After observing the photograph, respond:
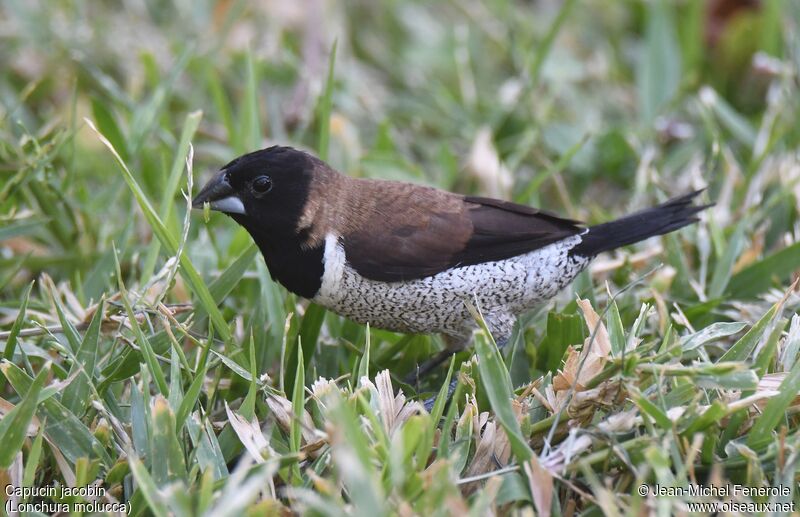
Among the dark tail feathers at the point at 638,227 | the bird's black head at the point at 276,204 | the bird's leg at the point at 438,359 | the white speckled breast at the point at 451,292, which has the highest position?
the bird's black head at the point at 276,204

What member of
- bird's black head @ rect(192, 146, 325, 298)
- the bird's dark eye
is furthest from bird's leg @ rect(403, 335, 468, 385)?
the bird's dark eye

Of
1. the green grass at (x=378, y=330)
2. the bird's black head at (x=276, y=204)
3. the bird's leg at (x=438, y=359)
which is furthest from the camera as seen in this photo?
the bird's leg at (x=438, y=359)

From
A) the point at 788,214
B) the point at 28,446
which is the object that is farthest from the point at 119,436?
the point at 788,214

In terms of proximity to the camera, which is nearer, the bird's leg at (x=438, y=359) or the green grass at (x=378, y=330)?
the green grass at (x=378, y=330)

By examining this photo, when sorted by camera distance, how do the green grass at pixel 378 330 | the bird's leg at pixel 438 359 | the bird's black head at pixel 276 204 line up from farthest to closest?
the bird's leg at pixel 438 359 → the bird's black head at pixel 276 204 → the green grass at pixel 378 330

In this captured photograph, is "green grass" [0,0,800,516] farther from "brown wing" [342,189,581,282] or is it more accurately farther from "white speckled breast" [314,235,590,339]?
"brown wing" [342,189,581,282]

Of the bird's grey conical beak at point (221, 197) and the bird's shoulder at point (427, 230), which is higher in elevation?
the bird's grey conical beak at point (221, 197)

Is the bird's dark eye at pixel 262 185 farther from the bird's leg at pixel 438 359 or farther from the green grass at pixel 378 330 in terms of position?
the bird's leg at pixel 438 359

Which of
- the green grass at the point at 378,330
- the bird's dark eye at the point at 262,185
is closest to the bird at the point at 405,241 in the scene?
the bird's dark eye at the point at 262,185
